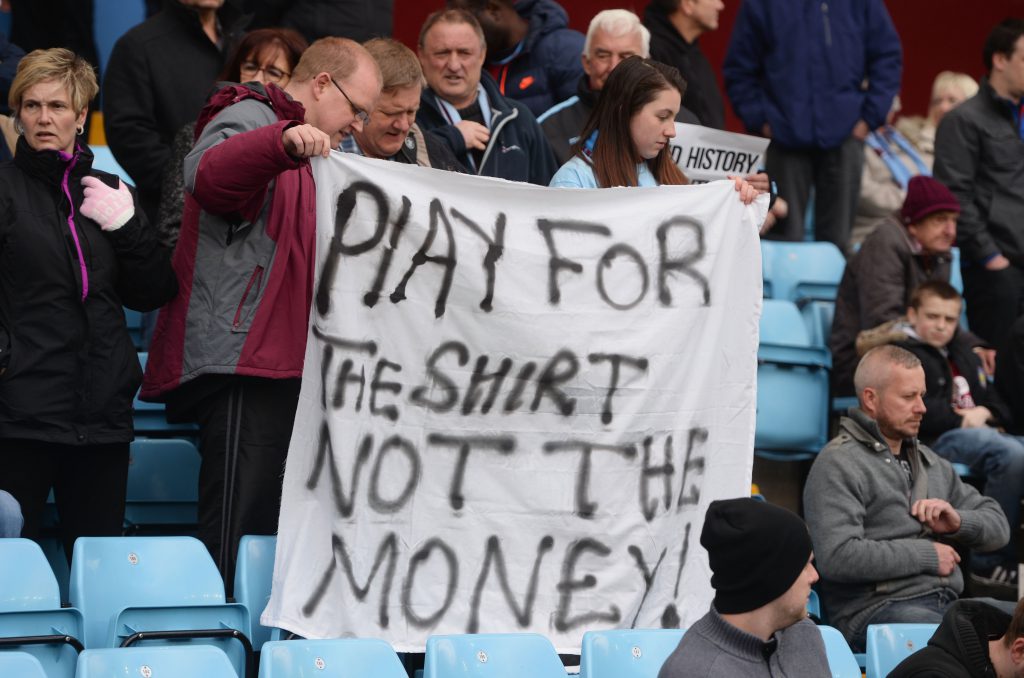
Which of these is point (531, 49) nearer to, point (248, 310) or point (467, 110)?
point (467, 110)

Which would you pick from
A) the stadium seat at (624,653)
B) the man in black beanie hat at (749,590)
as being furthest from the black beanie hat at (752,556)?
the stadium seat at (624,653)

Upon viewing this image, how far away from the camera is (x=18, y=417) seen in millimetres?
5430

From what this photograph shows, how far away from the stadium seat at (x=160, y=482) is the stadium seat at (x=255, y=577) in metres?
1.07

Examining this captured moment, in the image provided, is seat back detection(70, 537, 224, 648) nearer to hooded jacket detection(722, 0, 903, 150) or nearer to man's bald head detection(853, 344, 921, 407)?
man's bald head detection(853, 344, 921, 407)

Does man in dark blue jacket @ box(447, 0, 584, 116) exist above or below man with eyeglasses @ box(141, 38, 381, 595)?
above

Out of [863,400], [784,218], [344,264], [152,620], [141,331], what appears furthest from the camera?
[784,218]

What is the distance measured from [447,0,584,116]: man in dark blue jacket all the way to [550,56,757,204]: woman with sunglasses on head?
229 cm

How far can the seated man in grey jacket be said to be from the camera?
6.36m

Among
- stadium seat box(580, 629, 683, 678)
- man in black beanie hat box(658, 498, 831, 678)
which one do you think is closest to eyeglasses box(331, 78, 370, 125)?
stadium seat box(580, 629, 683, 678)

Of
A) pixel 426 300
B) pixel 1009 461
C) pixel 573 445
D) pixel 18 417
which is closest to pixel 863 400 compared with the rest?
pixel 1009 461

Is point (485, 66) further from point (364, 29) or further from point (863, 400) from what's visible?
point (863, 400)

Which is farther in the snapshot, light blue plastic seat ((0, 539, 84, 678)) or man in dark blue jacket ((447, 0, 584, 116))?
man in dark blue jacket ((447, 0, 584, 116))

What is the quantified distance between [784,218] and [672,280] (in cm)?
381

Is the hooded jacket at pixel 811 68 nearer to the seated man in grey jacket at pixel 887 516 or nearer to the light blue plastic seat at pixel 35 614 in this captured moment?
the seated man in grey jacket at pixel 887 516
